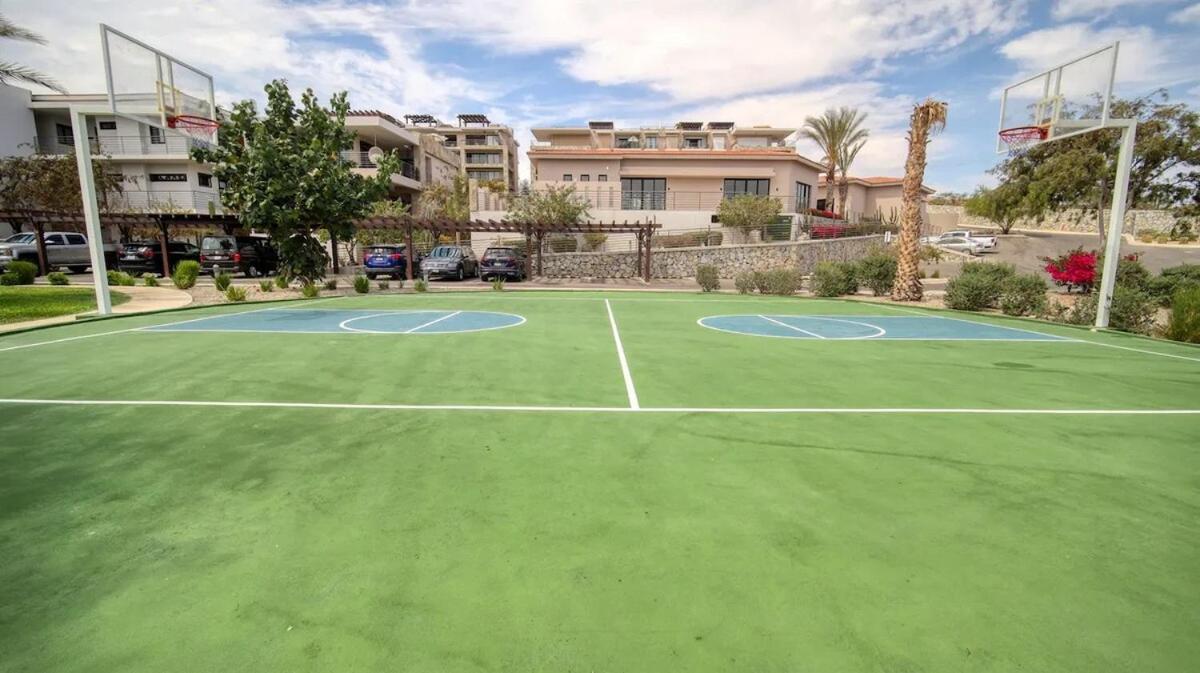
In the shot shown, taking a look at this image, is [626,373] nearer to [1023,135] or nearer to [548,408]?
[548,408]

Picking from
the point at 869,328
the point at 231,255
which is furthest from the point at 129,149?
the point at 869,328

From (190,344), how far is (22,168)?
3219cm

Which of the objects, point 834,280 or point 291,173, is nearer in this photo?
point 291,173

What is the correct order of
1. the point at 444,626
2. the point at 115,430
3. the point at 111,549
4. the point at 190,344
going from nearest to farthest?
the point at 444,626 < the point at 111,549 < the point at 115,430 < the point at 190,344

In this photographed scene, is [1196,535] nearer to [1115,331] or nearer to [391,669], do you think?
[391,669]

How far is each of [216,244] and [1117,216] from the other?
3013 cm

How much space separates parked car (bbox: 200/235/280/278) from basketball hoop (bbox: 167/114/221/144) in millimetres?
Result: 9549

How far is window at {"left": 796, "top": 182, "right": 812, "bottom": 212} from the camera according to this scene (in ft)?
137

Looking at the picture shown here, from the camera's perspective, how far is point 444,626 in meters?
2.73

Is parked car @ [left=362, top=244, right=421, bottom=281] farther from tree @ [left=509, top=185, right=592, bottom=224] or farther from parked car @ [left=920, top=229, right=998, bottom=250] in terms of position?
parked car @ [left=920, top=229, right=998, bottom=250]

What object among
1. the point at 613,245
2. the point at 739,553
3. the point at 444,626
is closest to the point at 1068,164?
the point at 613,245

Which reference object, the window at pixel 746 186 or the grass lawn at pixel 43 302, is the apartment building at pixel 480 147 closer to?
the window at pixel 746 186

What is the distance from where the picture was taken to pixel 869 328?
42.8 ft

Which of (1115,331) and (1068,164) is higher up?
(1068,164)
